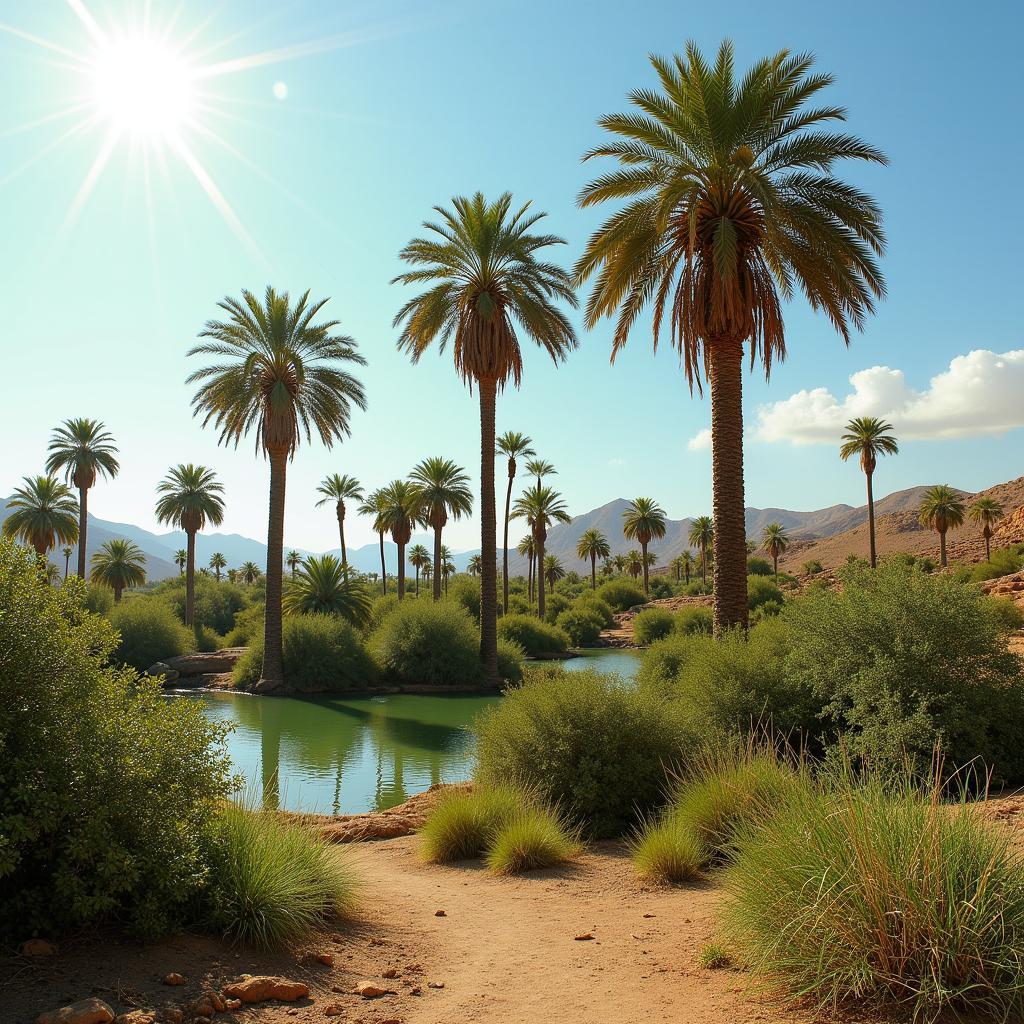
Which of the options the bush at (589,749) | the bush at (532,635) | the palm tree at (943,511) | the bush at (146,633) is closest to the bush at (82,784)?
the bush at (589,749)

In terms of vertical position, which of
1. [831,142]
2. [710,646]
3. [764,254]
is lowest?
[710,646]

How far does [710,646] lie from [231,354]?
24100 millimetres

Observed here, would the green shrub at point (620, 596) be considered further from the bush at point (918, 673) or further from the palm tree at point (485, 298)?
the bush at point (918, 673)

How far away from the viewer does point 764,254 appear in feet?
57.0

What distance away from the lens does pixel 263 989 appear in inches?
193

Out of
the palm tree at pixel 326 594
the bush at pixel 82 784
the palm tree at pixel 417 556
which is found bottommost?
the bush at pixel 82 784

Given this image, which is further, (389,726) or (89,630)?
(389,726)

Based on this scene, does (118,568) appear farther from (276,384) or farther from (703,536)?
(703,536)

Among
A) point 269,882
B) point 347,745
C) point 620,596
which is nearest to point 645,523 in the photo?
point 620,596

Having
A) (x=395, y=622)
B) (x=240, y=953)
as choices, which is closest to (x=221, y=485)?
(x=395, y=622)

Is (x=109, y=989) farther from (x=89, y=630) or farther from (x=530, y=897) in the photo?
(x=530, y=897)

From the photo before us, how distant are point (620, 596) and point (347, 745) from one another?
5559 cm

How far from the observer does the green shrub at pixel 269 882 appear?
18.5 feet

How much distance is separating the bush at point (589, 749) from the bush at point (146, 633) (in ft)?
105
